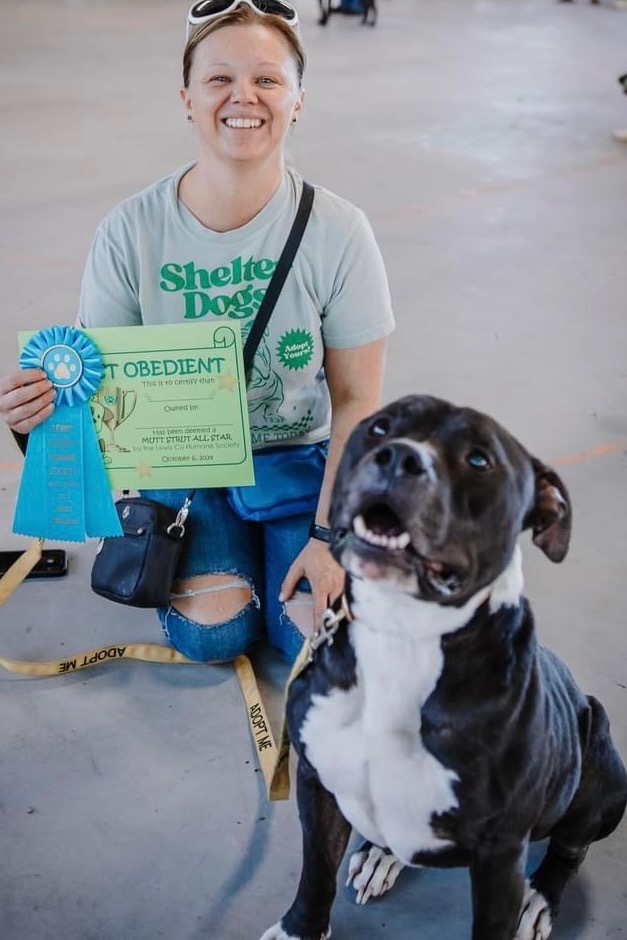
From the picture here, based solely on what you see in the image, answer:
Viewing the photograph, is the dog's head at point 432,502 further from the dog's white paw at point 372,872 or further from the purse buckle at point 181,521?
the purse buckle at point 181,521

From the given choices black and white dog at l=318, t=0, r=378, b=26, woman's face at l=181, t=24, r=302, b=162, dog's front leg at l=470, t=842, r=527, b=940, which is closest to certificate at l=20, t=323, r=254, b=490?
woman's face at l=181, t=24, r=302, b=162

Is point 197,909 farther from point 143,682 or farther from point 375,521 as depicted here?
point 375,521

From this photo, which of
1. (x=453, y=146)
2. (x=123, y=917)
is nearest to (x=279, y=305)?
(x=123, y=917)

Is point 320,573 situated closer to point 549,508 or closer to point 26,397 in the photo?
point 26,397

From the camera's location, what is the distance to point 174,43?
33.0ft

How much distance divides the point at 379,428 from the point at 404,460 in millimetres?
164

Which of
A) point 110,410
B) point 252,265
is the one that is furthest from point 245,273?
point 110,410

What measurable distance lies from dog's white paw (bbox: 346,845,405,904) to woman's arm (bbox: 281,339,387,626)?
1.74 feet

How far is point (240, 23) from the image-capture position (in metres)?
2.25

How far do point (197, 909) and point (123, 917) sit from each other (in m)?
0.14

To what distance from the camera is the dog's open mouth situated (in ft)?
4.67

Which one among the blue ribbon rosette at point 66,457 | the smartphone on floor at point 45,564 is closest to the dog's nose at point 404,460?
the blue ribbon rosette at point 66,457

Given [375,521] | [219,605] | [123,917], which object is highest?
[375,521]

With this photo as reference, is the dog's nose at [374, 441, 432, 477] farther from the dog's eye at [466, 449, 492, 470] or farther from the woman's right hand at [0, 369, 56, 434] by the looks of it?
the woman's right hand at [0, 369, 56, 434]
